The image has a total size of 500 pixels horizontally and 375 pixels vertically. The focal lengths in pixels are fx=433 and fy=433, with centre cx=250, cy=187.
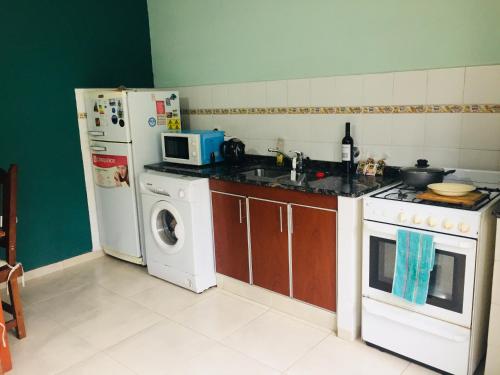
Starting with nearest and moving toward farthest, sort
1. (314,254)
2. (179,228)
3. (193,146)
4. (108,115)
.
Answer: (314,254) → (179,228) → (193,146) → (108,115)

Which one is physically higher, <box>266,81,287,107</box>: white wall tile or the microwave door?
<box>266,81,287,107</box>: white wall tile

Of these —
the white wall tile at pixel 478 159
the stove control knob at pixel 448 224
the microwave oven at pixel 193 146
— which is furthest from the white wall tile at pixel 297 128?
the stove control knob at pixel 448 224

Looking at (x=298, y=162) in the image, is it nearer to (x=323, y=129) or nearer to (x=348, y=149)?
(x=323, y=129)

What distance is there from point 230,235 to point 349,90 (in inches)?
50.7

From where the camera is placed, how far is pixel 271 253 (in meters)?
2.82

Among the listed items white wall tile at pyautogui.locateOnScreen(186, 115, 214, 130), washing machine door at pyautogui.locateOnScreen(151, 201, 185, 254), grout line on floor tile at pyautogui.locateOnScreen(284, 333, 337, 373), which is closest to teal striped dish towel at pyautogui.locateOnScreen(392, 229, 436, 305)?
grout line on floor tile at pyautogui.locateOnScreen(284, 333, 337, 373)

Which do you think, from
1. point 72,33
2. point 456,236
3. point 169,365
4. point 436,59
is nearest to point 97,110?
point 72,33

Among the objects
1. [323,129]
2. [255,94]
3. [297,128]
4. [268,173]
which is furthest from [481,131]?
[255,94]

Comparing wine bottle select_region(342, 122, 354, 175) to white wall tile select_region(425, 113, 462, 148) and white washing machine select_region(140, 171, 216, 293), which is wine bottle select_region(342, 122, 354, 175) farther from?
white washing machine select_region(140, 171, 216, 293)

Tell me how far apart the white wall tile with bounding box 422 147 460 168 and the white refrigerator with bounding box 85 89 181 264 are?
215 cm

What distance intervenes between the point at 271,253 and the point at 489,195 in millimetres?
1302

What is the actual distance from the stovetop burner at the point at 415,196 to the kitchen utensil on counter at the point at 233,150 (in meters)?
1.30

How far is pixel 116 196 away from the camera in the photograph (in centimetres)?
373

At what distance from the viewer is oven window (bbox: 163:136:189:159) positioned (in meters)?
3.42
